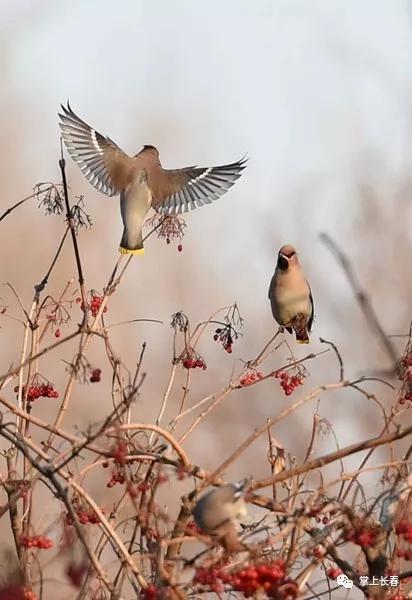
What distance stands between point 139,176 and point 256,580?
2.60 meters

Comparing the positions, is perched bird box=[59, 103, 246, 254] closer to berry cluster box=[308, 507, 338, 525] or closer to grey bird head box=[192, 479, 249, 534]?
berry cluster box=[308, 507, 338, 525]

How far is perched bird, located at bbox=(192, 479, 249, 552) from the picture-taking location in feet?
7.13

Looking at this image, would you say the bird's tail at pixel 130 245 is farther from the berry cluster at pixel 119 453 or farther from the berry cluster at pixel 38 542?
the berry cluster at pixel 119 453

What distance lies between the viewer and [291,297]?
4.39 meters

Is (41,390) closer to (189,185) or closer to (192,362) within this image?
(192,362)

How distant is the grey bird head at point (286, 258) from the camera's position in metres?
4.47

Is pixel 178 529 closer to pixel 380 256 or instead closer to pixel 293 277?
pixel 293 277

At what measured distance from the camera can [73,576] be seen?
2.19 m

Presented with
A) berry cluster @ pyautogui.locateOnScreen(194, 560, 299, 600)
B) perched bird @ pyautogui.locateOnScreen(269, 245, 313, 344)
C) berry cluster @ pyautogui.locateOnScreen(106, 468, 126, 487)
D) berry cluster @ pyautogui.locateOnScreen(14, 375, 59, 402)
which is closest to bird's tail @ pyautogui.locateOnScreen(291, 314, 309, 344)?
perched bird @ pyautogui.locateOnScreen(269, 245, 313, 344)

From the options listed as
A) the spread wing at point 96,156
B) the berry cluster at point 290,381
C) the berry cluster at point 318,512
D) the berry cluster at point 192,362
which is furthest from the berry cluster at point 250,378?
the spread wing at point 96,156

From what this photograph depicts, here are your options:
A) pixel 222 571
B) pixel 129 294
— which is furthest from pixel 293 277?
pixel 129 294

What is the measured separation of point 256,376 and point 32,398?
1.76 feet

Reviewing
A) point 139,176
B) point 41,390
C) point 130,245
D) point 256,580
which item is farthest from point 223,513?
point 139,176

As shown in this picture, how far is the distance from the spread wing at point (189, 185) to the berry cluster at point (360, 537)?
2167mm
